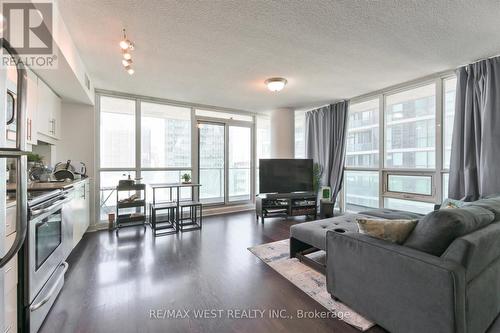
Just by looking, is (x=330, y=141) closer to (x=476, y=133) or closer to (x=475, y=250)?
(x=476, y=133)

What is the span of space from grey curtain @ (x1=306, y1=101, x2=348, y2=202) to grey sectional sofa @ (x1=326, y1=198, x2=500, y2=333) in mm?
3069

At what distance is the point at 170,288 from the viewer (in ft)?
6.79

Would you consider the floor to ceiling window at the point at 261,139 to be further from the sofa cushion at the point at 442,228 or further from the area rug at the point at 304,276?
the sofa cushion at the point at 442,228

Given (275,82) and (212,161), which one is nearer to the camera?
(275,82)

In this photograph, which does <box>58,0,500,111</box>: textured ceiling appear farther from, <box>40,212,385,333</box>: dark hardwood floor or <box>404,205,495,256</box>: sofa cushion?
<box>40,212,385,333</box>: dark hardwood floor

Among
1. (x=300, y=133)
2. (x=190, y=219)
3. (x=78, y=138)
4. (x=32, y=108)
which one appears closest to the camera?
(x=32, y=108)

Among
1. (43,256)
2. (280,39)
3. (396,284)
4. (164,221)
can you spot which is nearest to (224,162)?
(164,221)

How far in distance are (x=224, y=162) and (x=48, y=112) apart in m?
3.29

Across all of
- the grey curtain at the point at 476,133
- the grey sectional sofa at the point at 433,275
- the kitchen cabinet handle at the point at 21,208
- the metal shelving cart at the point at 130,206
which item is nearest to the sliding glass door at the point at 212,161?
the metal shelving cart at the point at 130,206

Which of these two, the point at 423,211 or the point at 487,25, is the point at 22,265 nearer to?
the point at 487,25

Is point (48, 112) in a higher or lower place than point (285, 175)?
higher

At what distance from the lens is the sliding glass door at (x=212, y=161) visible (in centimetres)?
513

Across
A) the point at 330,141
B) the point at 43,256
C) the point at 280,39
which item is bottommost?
the point at 43,256

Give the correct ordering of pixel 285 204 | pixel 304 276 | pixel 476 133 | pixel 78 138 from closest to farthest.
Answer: pixel 304 276 → pixel 476 133 → pixel 78 138 → pixel 285 204
